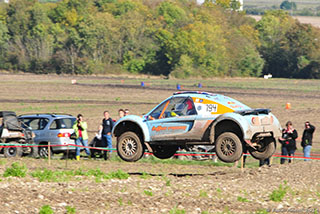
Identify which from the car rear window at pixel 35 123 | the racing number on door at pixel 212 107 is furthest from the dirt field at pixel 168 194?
the car rear window at pixel 35 123

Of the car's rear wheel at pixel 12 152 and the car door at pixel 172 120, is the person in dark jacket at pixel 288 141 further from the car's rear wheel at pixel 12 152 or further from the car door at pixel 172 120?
the car's rear wheel at pixel 12 152

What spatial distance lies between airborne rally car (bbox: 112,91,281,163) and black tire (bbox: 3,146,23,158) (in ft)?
23.5

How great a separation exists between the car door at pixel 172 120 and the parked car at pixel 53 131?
7618 millimetres

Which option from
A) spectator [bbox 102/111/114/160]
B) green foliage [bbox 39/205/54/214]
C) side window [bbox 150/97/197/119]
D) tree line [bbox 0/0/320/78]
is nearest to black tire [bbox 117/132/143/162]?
side window [bbox 150/97/197/119]

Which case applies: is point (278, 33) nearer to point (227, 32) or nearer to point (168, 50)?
point (227, 32)

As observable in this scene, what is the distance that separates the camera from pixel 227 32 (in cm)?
12438

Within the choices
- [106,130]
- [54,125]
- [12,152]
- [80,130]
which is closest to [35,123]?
[54,125]

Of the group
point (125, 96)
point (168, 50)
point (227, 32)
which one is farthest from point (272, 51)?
point (125, 96)

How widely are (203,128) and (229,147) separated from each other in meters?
0.75

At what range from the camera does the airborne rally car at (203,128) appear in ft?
50.6

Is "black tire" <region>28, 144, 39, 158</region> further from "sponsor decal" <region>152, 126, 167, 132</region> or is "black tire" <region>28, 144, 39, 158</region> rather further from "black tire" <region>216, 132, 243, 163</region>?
"black tire" <region>216, 132, 243, 163</region>

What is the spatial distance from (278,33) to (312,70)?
111 ft

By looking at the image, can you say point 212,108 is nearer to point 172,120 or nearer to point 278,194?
point 172,120

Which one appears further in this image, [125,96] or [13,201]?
[125,96]
